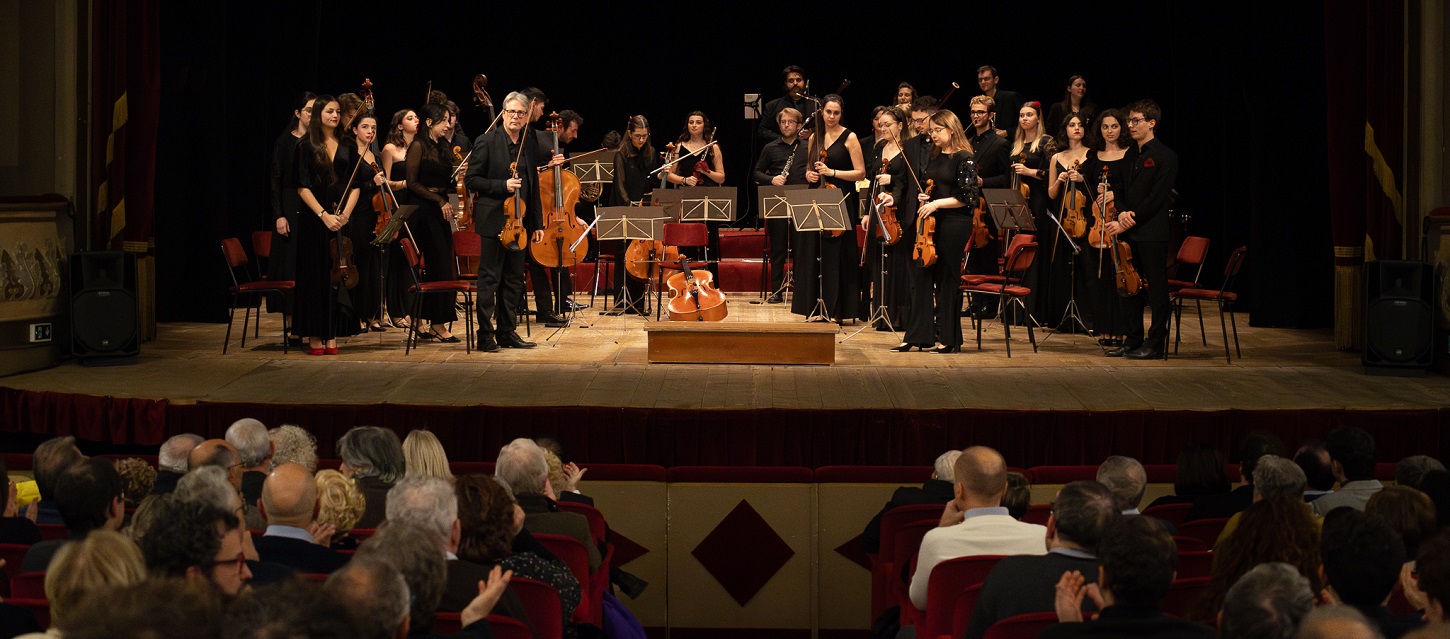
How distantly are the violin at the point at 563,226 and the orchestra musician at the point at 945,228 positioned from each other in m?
2.54

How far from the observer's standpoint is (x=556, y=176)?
377 inches

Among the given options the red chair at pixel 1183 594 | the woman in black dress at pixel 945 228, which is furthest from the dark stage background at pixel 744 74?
the red chair at pixel 1183 594

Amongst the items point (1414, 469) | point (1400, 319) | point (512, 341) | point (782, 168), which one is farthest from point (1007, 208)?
point (1414, 469)

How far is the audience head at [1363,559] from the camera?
3107 millimetres

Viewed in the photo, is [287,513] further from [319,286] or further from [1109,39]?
[1109,39]

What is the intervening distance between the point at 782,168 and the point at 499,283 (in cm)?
313

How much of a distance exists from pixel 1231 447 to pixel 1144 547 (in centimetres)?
449

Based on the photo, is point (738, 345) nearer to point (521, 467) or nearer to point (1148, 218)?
point (1148, 218)

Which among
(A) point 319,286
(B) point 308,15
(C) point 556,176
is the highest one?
(B) point 308,15

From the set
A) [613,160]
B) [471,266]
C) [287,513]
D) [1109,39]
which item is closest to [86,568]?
[287,513]

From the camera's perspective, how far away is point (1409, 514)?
12.3ft

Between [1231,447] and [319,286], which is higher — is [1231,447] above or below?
below

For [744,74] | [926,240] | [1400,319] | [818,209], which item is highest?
[744,74]

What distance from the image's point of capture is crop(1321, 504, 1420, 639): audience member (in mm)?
3105
